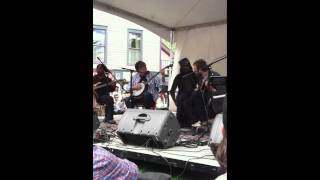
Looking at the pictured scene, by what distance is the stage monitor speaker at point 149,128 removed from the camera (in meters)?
3.35

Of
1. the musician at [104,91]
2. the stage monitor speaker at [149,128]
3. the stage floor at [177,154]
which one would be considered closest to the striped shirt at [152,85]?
the musician at [104,91]

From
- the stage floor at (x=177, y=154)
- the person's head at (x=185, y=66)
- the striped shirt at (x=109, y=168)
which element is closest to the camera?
the striped shirt at (x=109, y=168)

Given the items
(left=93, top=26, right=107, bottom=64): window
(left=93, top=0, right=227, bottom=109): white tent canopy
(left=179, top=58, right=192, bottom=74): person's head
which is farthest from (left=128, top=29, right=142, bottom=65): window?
(left=179, top=58, right=192, bottom=74): person's head

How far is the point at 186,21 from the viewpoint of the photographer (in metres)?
6.90

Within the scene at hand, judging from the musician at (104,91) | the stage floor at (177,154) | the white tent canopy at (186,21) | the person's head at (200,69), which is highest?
the white tent canopy at (186,21)

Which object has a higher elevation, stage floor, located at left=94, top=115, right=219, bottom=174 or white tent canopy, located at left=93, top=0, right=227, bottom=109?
white tent canopy, located at left=93, top=0, right=227, bottom=109

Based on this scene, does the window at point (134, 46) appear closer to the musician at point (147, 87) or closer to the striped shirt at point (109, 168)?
the musician at point (147, 87)

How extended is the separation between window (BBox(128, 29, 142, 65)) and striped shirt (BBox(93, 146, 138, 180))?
11040 millimetres

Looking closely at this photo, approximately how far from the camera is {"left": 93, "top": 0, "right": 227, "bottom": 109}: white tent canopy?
6.02 metres

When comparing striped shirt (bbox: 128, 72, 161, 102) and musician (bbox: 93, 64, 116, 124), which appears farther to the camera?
striped shirt (bbox: 128, 72, 161, 102)

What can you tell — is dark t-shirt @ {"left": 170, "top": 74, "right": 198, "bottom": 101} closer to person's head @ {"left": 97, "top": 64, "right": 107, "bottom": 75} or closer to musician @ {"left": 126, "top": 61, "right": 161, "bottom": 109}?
musician @ {"left": 126, "top": 61, "right": 161, "bottom": 109}

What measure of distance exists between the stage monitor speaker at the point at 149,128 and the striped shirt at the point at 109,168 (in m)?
1.61

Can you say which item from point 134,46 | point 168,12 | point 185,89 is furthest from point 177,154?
point 134,46

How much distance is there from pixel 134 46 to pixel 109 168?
11.5 meters
